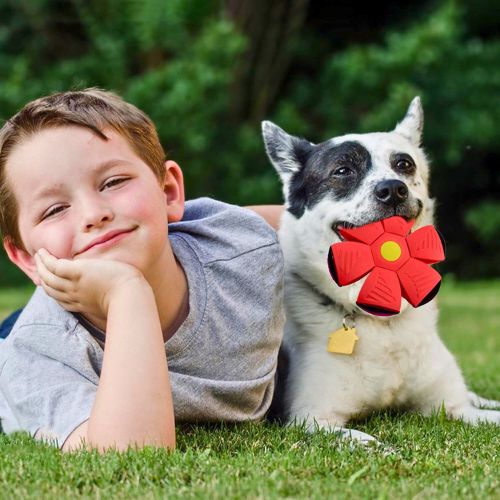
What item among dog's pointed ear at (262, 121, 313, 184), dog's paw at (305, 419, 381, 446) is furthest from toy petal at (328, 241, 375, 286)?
dog's pointed ear at (262, 121, 313, 184)

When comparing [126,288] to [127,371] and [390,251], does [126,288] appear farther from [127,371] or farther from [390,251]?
[390,251]

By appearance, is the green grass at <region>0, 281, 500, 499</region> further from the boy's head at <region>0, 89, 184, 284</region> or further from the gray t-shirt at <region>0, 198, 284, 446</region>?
the boy's head at <region>0, 89, 184, 284</region>

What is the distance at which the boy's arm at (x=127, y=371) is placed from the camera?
6.23 feet

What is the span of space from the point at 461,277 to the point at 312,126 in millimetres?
2884

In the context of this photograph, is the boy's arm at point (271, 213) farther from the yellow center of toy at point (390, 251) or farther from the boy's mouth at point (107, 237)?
the boy's mouth at point (107, 237)

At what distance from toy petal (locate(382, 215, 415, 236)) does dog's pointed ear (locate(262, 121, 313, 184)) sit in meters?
0.53

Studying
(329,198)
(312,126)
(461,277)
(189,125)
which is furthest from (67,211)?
(461,277)

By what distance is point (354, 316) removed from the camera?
2617mm

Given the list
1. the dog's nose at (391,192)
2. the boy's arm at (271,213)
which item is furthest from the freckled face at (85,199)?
the boy's arm at (271,213)

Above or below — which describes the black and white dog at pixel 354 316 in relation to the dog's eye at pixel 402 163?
below

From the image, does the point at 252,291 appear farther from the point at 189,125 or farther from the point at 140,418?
the point at 189,125

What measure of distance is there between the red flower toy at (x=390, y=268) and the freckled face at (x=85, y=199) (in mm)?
535

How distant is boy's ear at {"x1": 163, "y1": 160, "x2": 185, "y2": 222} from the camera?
95.7 inches

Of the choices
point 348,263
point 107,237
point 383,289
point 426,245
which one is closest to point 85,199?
point 107,237
